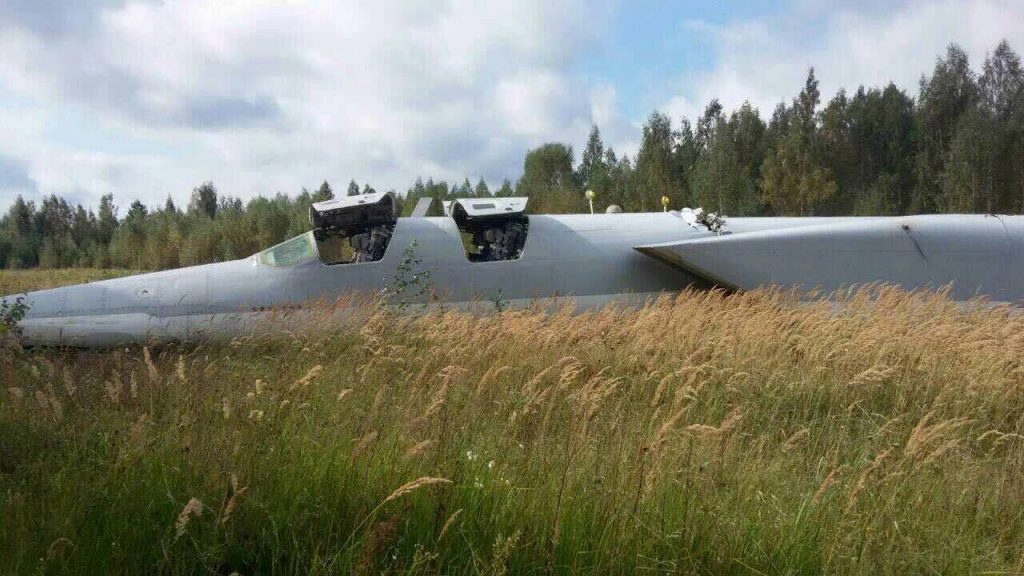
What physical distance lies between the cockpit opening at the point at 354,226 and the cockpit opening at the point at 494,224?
96 centimetres

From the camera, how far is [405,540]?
2.99 metres

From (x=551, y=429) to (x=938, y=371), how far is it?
12.2 feet

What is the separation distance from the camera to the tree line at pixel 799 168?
34688mm

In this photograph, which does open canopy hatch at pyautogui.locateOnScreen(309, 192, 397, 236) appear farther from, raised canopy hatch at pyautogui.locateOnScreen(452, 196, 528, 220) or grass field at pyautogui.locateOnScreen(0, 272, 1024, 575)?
grass field at pyautogui.locateOnScreen(0, 272, 1024, 575)

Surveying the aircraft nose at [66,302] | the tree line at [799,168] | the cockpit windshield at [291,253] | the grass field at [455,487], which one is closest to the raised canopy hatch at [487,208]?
the cockpit windshield at [291,253]

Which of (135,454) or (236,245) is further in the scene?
(236,245)

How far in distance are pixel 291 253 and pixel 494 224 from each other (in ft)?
8.63

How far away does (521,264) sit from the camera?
31.0ft

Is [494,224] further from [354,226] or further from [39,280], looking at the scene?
[39,280]

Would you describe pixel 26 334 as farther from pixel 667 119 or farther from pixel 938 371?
pixel 667 119

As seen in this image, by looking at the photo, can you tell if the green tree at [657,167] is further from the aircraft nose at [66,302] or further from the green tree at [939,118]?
the aircraft nose at [66,302]

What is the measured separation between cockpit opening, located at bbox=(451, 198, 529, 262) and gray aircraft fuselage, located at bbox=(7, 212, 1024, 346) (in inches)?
9.8

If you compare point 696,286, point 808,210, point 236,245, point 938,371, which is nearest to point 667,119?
point 808,210

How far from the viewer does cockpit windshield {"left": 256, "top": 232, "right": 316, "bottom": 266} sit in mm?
8945
